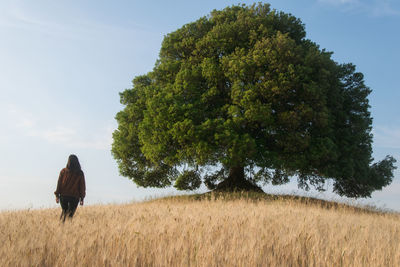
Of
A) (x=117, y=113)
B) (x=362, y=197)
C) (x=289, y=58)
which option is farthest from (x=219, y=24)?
(x=362, y=197)

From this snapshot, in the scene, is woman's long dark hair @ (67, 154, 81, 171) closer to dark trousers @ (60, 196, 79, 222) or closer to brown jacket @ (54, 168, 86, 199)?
brown jacket @ (54, 168, 86, 199)

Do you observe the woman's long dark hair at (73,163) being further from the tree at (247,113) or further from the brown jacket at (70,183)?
the tree at (247,113)

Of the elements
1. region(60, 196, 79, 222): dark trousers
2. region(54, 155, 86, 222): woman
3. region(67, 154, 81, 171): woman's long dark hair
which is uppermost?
region(67, 154, 81, 171): woman's long dark hair

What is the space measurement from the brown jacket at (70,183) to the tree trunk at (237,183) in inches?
521

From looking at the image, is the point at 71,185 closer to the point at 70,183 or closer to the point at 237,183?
the point at 70,183

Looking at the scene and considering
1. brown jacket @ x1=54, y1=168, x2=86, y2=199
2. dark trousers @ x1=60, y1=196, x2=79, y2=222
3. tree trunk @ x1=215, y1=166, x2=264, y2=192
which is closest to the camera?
brown jacket @ x1=54, y1=168, x2=86, y2=199

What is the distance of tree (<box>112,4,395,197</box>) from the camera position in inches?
793

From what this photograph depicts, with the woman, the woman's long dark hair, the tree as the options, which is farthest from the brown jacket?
the tree

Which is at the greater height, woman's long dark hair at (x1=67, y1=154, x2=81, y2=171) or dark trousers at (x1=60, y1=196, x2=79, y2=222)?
woman's long dark hair at (x1=67, y1=154, x2=81, y2=171)

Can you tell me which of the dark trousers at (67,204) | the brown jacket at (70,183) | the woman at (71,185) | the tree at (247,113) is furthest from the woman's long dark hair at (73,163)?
the tree at (247,113)

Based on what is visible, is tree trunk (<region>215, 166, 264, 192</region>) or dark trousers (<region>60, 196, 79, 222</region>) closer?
dark trousers (<region>60, 196, 79, 222</region>)

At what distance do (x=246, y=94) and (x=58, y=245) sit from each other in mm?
15317

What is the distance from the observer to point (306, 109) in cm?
2025

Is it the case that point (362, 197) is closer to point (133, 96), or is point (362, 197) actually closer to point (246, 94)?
point (246, 94)
